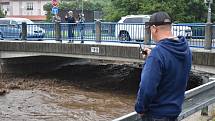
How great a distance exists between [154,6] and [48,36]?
16.5m

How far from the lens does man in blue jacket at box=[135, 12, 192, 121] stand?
344 cm

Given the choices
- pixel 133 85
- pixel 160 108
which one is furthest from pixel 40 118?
pixel 160 108

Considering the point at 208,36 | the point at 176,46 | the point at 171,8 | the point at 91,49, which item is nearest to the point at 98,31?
the point at 91,49

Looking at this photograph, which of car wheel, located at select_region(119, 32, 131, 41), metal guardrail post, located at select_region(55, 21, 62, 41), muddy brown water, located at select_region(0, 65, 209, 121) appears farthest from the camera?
metal guardrail post, located at select_region(55, 21, 62, 41)

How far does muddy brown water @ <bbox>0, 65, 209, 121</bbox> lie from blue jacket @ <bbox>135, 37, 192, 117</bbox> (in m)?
9.93

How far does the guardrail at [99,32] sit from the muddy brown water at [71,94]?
2.16m

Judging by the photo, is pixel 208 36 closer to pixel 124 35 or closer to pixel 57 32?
pixel 124 35

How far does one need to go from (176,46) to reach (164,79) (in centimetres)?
29

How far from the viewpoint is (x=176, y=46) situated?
3592 mm

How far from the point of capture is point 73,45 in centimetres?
1905

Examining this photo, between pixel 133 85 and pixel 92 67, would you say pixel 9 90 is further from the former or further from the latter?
pixel 92 67

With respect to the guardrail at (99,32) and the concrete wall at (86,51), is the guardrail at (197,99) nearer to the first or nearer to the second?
the concrete wall at (86,51)

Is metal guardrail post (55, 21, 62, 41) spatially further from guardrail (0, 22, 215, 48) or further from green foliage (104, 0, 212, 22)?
green foliage (104, 0, 212, 22)

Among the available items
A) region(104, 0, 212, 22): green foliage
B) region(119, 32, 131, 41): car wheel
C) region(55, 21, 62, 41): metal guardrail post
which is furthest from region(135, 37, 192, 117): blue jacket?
region(104, 0, 212, 22): green foliage
